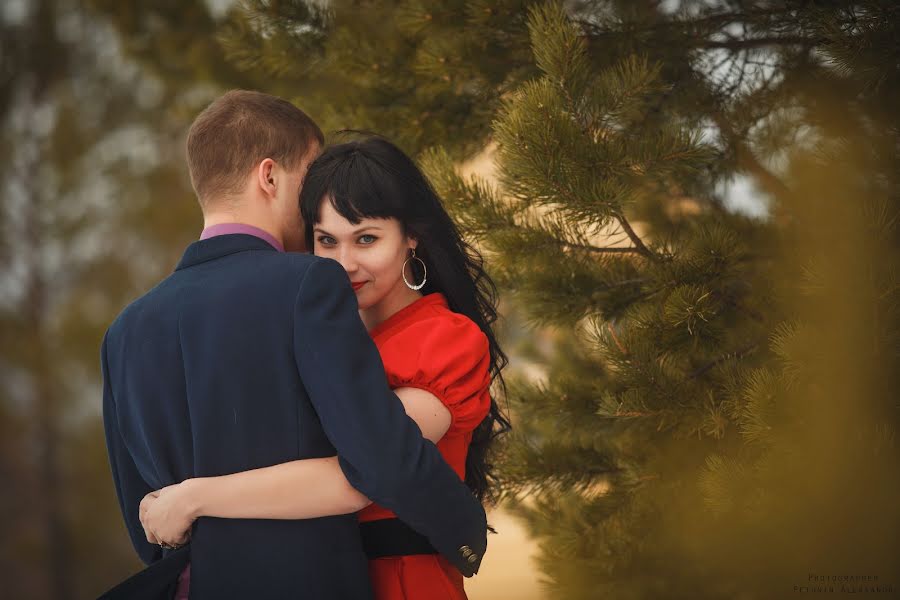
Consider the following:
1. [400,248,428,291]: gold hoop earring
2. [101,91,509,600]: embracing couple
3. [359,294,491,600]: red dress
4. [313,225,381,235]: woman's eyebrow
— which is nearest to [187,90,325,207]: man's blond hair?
[101,91,509,600]: embracing couple

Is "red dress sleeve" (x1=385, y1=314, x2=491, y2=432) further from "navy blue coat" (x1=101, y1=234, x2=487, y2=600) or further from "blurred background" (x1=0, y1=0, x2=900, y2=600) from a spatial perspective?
"blurred background" (x1=0, y1=0, x2=900, y2=600)

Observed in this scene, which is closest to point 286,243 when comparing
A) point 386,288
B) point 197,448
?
point 386,288

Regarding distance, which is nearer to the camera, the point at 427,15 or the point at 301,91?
the point at 427,15

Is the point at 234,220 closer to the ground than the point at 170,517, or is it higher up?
higher up

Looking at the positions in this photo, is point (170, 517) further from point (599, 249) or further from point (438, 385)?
point (599, 249)

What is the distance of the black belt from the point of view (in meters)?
1.39

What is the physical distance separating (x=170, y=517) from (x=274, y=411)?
22 centimetres

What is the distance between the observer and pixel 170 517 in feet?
4.14

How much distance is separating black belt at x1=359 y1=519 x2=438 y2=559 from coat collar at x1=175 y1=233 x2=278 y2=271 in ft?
1.56

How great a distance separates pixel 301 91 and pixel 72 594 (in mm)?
3823

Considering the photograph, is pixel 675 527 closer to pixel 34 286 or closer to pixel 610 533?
pixel 610 533

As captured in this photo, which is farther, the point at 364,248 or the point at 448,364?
the point at 364,248

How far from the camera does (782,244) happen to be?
193cm

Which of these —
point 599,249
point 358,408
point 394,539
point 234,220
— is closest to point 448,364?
point 358,408
